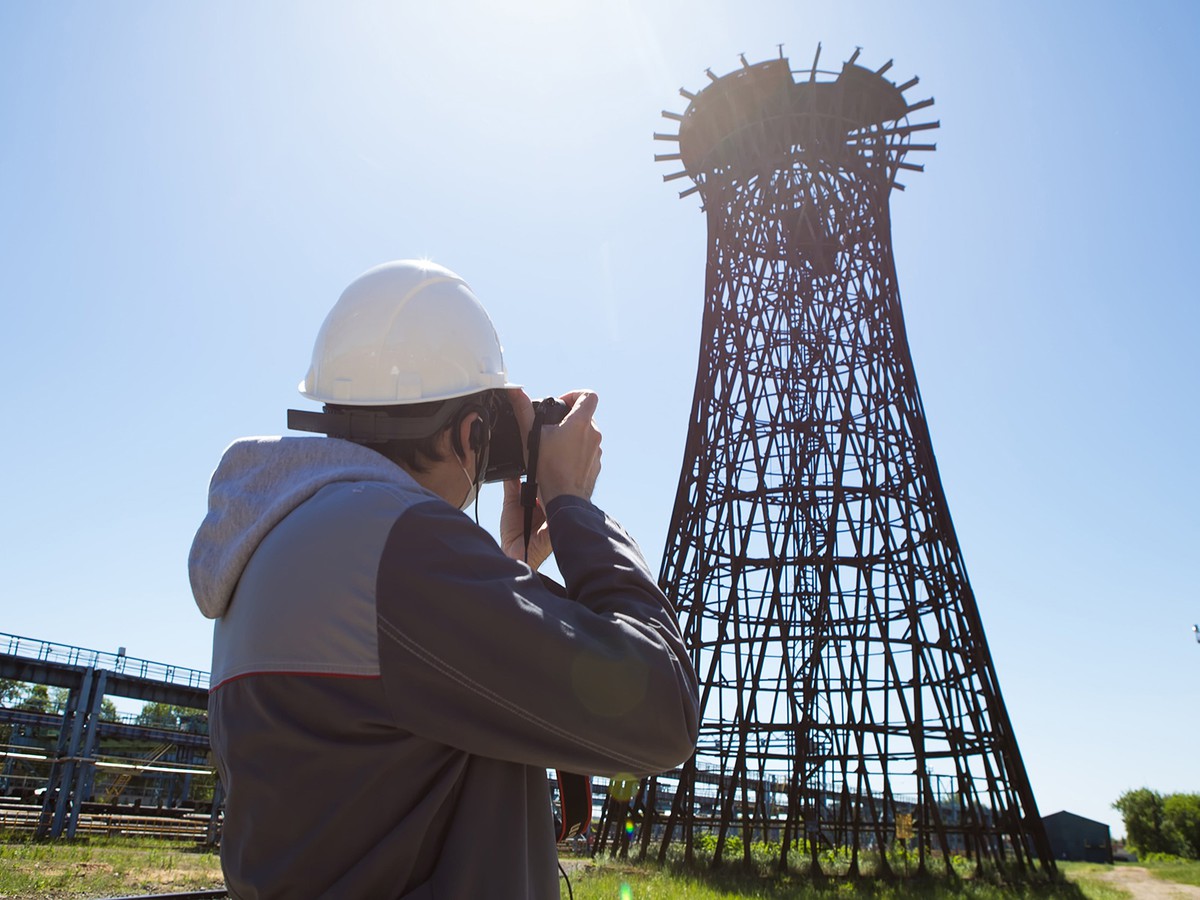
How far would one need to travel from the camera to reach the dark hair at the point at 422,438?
1.65 m

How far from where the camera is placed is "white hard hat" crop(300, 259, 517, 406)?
1.71 meters

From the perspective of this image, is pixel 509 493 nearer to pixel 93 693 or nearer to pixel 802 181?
pixel 802 181

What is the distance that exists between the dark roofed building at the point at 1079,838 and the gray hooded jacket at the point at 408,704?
4726cm

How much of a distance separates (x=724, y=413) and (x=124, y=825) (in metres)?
16.8

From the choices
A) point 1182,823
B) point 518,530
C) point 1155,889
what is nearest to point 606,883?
point 518,530

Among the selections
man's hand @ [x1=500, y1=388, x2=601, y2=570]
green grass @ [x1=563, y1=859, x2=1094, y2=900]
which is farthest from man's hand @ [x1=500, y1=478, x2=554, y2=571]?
green grass @ [x1=563, y1=859, x2=1094, y2=900]

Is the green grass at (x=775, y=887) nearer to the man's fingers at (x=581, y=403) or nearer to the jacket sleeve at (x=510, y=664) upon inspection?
the man's fingers at (x=581, y=403)

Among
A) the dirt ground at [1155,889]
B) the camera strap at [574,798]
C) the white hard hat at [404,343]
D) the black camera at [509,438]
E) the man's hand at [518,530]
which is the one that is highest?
the white hard hat at [404,343]

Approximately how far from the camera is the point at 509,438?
1.85 metres

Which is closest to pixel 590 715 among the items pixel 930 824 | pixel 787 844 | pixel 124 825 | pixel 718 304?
pixel 787 844

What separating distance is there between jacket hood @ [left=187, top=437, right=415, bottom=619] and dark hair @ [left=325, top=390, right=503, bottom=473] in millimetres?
155

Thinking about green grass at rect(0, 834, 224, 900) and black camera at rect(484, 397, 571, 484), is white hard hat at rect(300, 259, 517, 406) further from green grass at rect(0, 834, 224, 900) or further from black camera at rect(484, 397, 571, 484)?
green grass at rect(0, 834, 224, 900)

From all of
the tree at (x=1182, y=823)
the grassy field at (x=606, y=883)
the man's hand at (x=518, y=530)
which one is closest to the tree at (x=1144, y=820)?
the tree at (x=1182, y=823)

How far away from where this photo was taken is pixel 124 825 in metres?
20.4
